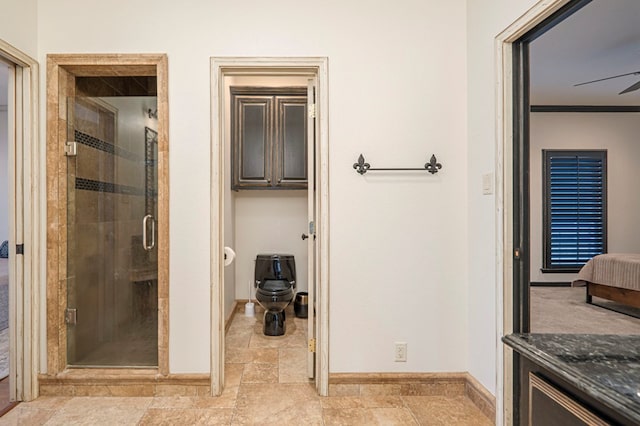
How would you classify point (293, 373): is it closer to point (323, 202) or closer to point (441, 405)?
point (441, 405)

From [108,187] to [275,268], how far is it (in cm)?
196

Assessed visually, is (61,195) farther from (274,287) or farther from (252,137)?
(252,137)

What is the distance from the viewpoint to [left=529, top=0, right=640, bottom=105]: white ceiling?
159 cm

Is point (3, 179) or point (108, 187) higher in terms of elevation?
point (3, 179)

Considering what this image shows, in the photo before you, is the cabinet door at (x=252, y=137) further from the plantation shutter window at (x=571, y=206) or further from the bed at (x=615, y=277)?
the bed at (x=615, y=277)

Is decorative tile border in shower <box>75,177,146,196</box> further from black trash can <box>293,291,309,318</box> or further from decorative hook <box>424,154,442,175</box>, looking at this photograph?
black trash can <box>293,291,309,318</box>

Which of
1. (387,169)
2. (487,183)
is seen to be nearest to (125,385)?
(387,169)

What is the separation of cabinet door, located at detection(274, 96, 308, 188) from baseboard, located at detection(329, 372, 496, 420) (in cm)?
216

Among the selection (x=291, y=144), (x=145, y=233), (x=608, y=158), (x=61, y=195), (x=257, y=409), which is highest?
(x=291, y=144)

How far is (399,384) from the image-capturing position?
7.41 feet

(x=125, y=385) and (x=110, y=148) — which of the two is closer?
(x=125, y=385)

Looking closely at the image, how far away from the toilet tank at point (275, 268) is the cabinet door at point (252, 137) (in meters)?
0.85

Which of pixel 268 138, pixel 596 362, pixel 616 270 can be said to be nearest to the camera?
pixel 596 362

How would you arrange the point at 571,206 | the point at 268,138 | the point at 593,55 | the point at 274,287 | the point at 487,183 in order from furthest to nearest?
the point at 268,138, the point at 274,287, the point at 593,55, the point at 487,183, the point at 571,206
